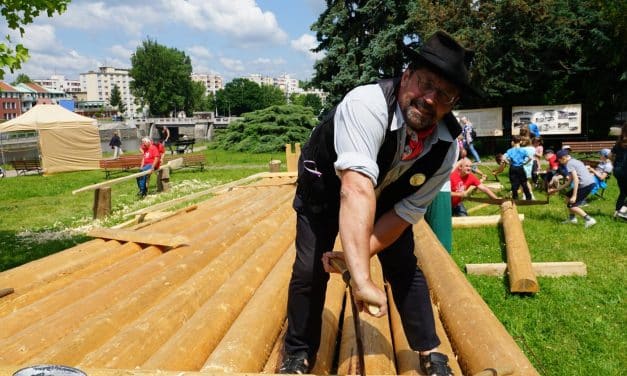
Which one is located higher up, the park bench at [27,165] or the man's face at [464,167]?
the man's face at [464,167]

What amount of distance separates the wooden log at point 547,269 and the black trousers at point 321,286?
3.31m

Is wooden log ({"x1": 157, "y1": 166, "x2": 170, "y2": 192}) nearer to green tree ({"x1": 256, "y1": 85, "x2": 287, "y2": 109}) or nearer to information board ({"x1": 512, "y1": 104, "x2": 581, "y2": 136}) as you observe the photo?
information board ({"x1": 512, "y1": 104, "x2": 581, "y2": 136})

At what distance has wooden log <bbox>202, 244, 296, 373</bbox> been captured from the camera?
8.83ft

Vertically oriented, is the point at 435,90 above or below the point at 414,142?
above

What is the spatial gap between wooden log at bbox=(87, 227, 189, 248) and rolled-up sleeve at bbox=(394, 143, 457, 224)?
10.6ft

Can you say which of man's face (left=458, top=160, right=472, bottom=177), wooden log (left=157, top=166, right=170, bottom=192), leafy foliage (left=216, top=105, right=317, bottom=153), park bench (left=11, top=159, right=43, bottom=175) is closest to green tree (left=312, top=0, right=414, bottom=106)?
leafy foliage (left=216, top=105, right=317, bottom=153)

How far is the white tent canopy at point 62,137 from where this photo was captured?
23.2 m

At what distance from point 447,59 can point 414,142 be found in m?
0.39

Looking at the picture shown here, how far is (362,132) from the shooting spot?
84.8 inches

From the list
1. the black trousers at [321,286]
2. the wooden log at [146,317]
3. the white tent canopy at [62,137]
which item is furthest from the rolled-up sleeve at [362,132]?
the white tent canopy at [62,137]

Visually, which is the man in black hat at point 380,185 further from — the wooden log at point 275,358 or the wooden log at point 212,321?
the wooden log at point 212,321

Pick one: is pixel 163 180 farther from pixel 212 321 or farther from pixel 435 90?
pixel 435 90

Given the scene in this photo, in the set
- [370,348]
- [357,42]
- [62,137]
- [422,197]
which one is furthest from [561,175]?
[62,137]

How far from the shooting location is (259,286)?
4227 millimetres
